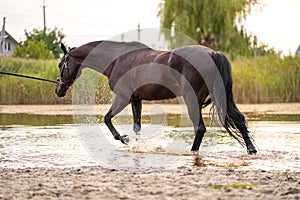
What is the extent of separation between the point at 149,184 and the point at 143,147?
356 cm

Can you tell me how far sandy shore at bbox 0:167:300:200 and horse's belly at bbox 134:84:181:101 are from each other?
229 cm

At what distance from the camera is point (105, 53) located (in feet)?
30.0

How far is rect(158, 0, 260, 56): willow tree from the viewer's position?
32469 mm

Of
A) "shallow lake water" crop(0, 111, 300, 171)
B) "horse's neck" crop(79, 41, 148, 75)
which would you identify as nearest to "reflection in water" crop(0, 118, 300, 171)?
"shallow lake water" crop(0, 111, 300, 171)

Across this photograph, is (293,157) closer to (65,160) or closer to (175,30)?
(65,160)

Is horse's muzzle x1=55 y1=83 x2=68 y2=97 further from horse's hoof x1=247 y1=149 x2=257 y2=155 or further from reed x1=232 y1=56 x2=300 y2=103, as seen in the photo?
reed x1=232 y1=56 x2=300 y2=103

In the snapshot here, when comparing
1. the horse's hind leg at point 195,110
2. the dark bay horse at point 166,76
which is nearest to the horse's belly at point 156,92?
the dark bay horse at point 166,76

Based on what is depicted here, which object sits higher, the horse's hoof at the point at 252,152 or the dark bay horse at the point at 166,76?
the dark bay horse at the point at 166,76

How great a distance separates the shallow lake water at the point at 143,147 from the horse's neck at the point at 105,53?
1163mm

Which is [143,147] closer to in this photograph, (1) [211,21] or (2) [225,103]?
(2) [225,103]

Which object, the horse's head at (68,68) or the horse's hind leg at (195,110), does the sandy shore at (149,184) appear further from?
the horse's head at (68,68)

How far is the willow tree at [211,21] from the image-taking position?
3247 centimetres

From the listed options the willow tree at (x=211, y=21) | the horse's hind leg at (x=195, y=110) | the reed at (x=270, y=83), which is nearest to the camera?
the horse's hind leg at (x=195, y=110)

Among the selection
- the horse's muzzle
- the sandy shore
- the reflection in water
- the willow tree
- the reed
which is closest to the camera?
the sandy shore
